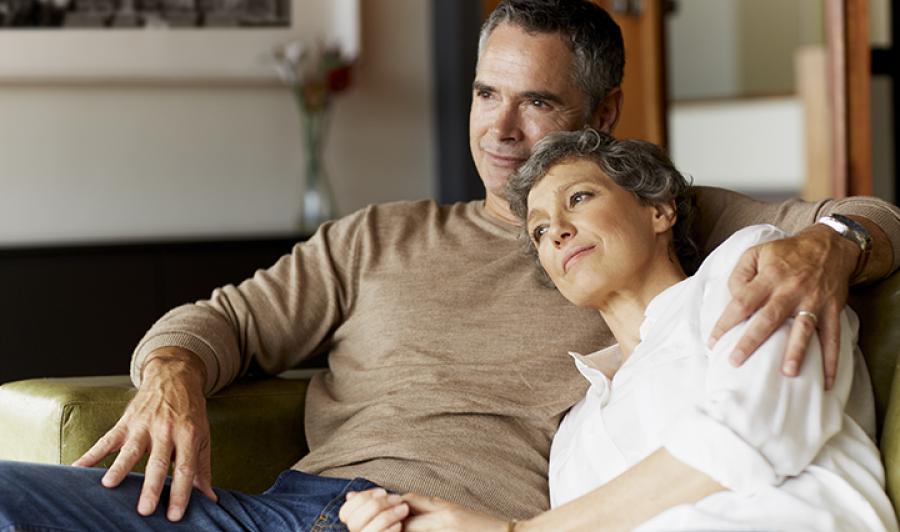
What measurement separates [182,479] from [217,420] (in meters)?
0.31

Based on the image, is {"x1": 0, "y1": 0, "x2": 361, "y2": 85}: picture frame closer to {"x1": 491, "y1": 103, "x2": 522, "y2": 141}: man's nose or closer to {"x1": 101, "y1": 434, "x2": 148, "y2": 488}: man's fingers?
{"x1": 491, "y1": 103, "x2": 522, "y2": 141}: man's nose

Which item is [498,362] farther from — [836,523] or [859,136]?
[859,136]

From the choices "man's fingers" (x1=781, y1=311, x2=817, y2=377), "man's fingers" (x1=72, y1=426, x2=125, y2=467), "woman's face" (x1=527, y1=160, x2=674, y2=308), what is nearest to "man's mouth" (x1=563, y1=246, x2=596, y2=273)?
"woman's face" (x1=527, y1=160, x2=674, y2=308)

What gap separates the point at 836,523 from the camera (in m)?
1.49

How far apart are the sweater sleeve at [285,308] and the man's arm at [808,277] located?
2.52 ft

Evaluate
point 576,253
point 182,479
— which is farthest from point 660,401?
point 182,479

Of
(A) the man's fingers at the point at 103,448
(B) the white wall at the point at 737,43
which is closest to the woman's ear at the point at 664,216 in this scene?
(A) the man's fingers at the point at 103,448

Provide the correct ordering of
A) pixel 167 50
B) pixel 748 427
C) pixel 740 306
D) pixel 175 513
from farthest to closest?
pixel 167 50 → pixel 175 513 → pixel 740 306 → pixel 748 427

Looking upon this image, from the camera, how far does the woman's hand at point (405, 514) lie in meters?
1.76

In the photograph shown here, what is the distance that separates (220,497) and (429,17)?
2.66 metres

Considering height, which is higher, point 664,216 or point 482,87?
point 482,87

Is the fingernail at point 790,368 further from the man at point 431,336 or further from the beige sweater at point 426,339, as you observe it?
the beige sweater at point 426,339

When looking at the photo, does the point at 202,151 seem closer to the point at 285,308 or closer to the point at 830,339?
the point at 285,308

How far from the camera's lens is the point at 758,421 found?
4.84 ft
